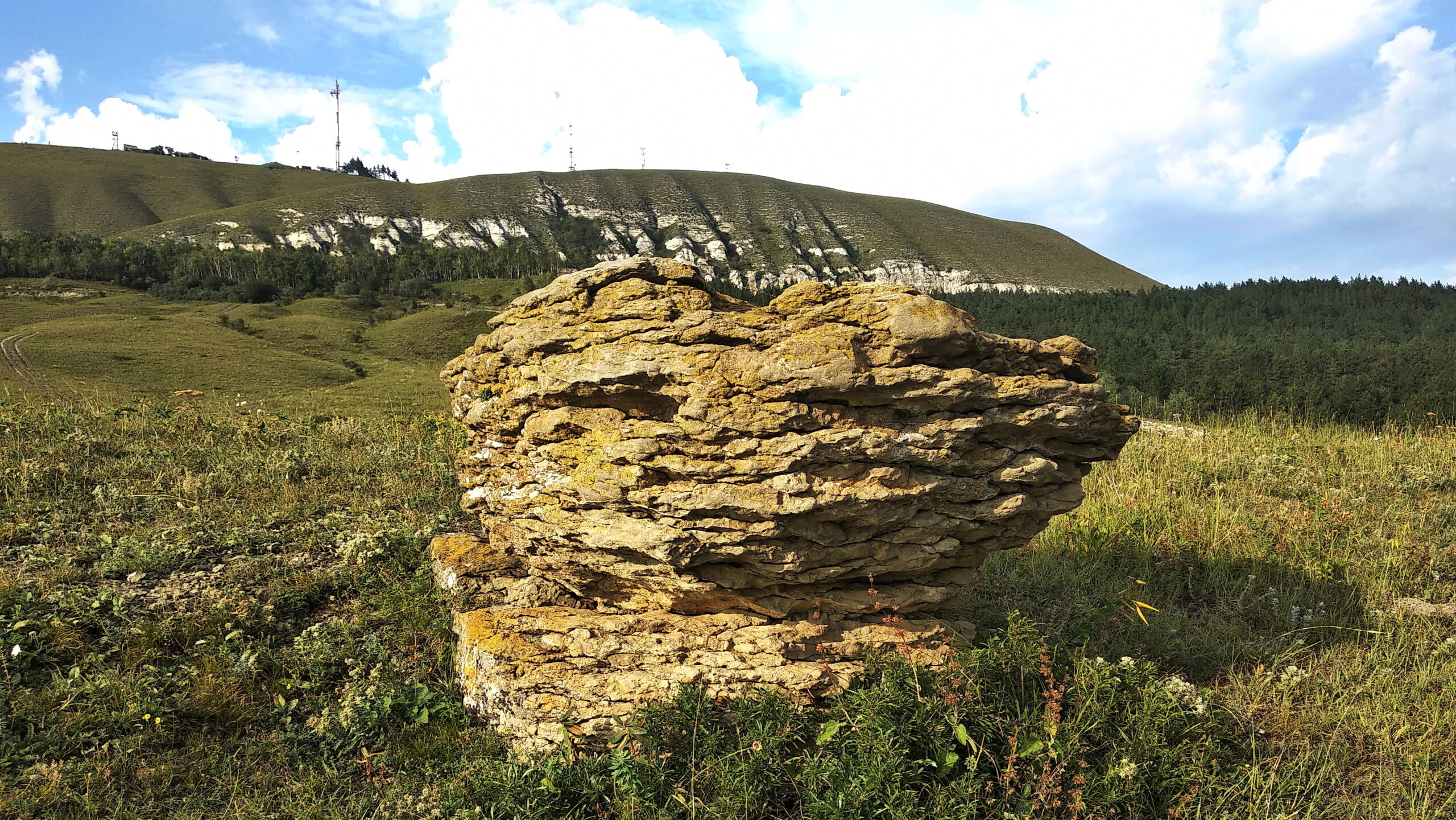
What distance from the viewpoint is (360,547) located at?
7.59 metres

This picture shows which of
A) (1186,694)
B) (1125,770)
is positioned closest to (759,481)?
(1125,770)

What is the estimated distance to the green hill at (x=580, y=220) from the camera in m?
119

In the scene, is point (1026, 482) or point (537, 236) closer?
point (1026, 482)

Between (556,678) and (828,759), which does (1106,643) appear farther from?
(556,678)

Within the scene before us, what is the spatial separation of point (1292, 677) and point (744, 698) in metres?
5.13

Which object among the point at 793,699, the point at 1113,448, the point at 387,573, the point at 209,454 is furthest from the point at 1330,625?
the point at 209,454

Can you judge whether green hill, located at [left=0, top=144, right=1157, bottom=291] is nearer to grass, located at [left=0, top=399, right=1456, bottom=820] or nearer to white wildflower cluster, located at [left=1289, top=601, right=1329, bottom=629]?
grass, located at [left=0, top=399, right=1456, bottom=820]

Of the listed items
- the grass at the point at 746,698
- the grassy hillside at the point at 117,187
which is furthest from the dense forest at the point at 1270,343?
the grassy hillside at the point at 117,187

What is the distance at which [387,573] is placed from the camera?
284 inches

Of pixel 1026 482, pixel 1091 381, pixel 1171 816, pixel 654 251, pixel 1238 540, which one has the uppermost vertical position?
pixel 654 251

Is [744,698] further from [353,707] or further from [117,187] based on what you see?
[117,187]

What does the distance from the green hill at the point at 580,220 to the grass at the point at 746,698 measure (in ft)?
328

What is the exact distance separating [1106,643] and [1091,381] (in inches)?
103

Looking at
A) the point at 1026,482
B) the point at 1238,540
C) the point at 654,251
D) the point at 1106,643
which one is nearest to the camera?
the point at 1026,482
